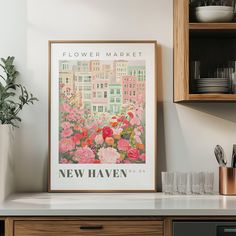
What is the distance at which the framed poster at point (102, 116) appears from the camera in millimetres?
3125

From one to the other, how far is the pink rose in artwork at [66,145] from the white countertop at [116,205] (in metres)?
0.26

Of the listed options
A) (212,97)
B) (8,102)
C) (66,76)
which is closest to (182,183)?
(212,97)

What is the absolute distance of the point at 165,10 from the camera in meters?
3.19

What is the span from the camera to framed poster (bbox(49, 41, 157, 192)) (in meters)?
3.12

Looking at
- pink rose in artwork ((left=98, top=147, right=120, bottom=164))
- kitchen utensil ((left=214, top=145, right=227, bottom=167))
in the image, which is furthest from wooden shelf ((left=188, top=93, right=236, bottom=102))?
pink rose in artwork ((left=98, top=147, right=120, bottom=164))

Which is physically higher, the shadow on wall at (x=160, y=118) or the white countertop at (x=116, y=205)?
the shadow on wall at (x=160, y=118)

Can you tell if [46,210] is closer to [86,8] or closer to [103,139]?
[103,139]

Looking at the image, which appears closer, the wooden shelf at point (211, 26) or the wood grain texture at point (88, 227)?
the wood grain texture at point (88, 227)

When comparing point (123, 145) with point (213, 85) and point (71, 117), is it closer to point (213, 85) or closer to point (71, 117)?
point (71, 117)

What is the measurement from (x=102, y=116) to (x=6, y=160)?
0.61 metres

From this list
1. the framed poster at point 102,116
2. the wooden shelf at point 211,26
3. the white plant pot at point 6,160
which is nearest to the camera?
the white plant pot at point 6,160

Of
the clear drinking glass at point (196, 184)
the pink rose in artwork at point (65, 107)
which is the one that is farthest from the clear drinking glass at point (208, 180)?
the pink rose in artwork at point (65, 107)

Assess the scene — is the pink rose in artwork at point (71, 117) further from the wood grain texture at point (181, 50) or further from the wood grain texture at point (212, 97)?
the wood grain texture at point (212, 97)

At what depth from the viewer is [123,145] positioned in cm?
314
